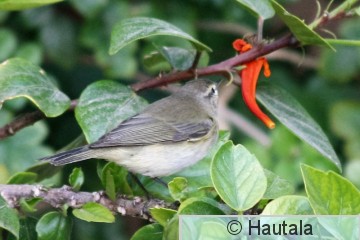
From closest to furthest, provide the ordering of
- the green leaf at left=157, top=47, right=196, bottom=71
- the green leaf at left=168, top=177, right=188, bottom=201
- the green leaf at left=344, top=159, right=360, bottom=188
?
the green leaf at left=168, top=177, right=188, bottom=201 < the green leaf at left=157, top=47, right=196, bottom=71 < the green leaf at left=344, top=159, right=360, bottom=188

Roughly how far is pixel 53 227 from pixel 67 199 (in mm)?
72

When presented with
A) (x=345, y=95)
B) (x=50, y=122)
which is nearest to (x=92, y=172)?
(x=50, y=122)

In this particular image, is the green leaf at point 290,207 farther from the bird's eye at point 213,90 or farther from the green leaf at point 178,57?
the bird's eye at point 213,90

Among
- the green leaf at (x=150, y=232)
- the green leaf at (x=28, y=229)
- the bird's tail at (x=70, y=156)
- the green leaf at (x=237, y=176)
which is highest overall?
the green leaf at (x=237, y=176)

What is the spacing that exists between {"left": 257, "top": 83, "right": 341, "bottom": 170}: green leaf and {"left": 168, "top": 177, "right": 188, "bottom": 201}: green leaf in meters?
0.50

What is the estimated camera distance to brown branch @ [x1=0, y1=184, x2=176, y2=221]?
188 cm

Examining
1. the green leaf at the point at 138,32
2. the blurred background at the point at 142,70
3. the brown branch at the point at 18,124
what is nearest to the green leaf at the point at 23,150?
the blurred background at the point at 142,70

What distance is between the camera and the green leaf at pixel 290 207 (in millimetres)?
1566

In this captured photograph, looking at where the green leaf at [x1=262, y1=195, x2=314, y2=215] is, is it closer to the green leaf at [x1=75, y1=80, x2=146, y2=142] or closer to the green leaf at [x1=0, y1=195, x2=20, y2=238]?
the green leaf at [x1=0, y1=195, x2=20, y2=238]

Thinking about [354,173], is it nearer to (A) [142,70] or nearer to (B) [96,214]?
(B) [96,214]

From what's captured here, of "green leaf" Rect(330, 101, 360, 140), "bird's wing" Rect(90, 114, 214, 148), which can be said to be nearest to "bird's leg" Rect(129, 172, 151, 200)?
"bird's wing" Rect(90, 114, 214, 148)

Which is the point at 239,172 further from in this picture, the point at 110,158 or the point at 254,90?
the point at 110,158

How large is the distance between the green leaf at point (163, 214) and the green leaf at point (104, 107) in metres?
0.46

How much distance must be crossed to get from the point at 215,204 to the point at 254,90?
2.18ft
